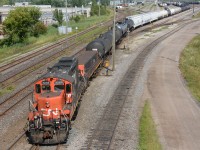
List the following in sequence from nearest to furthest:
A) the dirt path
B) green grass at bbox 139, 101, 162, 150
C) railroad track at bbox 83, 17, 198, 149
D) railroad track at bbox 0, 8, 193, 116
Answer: green grass at bbox 139, 101, 162, 150
railroad track at bbox 83, 17, 198, 149
the dirt path
railroad track at bbox 0, 8, 193, 116

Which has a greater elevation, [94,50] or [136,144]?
[94,50]

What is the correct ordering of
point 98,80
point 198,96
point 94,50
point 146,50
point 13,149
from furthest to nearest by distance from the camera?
1. point 146,50
2. point 94,50
3. point 98,80
4. point 198,96
5. point 13,149

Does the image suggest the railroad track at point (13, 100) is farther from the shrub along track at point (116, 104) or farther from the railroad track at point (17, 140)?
the railroad track at point (17, 140)

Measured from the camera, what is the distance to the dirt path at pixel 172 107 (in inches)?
768

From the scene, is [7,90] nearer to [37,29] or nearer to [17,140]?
[17,140]

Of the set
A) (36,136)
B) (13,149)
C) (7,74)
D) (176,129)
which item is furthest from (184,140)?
(7,74)

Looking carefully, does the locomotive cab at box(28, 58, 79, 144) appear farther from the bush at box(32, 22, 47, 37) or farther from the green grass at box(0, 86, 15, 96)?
the bush at box(32, 22, 47, 37)

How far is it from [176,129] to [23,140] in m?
9.91

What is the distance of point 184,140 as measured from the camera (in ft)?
63.4

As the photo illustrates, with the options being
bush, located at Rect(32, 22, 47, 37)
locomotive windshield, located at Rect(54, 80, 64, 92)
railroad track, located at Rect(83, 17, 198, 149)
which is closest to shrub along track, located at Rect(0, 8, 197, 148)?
railroad track, located at Rect(83, 17, 198, 149)

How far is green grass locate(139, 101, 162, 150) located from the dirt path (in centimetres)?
42

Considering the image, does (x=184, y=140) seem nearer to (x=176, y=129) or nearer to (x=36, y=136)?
(x=176, y=129)

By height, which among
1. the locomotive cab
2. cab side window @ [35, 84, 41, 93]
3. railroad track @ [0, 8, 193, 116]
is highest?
cab side window @ [35, 84, 41, 93]

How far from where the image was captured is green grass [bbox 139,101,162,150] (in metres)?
18.3
